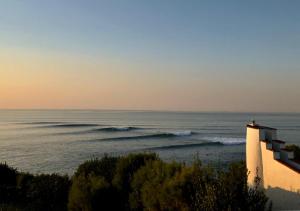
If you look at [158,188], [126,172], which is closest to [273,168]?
[158,188]

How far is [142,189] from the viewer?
1199 cm

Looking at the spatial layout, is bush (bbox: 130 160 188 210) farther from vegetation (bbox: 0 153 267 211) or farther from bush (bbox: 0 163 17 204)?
bush (bbox: 0 163 17 204)

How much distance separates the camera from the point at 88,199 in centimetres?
1271

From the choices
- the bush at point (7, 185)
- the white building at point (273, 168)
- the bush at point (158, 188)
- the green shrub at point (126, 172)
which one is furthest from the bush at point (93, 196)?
the white building at point (273, 168)

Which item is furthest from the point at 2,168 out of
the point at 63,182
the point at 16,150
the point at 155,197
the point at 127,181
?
the point at 16,150

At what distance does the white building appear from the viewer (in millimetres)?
8469

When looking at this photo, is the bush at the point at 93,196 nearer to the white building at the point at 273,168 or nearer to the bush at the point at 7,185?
the bush at the point at 7,185

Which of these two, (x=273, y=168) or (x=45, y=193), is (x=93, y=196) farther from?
(x=273, y=168)

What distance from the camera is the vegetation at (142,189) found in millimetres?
8477

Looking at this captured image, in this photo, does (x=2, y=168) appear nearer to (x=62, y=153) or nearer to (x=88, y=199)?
(x=88, y=199)

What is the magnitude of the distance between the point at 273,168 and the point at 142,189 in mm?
4385

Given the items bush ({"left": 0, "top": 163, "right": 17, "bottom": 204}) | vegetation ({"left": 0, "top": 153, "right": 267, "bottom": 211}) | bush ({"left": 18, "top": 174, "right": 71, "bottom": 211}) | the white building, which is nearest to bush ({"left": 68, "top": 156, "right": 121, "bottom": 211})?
vegetation ({"left": 0, "top": 153, "right": 267, "bottom": 211})

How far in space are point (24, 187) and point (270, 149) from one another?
1230cm

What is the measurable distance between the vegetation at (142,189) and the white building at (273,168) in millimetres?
365
